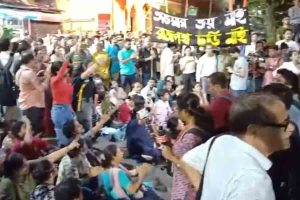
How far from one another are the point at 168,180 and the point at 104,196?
270 centimetres

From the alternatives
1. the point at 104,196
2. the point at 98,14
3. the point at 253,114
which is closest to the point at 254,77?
the point at 104,196

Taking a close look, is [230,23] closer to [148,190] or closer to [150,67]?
[150,67]

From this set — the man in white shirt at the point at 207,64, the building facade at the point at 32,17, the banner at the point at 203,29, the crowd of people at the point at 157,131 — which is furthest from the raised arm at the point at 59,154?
the building facade at the point at 32,17

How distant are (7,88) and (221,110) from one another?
4.26 metres

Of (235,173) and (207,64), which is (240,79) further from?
(235,173)

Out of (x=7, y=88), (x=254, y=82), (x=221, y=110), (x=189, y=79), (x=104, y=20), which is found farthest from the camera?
(x=104, y=20)

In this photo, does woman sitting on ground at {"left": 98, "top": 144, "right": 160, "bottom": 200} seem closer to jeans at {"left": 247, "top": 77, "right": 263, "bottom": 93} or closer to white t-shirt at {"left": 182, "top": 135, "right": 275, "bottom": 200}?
white t-shirt at {"left": 182, "top": 135, "right": 275, "bottom": 200}

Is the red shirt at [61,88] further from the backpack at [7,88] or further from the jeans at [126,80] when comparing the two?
the jeans at [126,80]

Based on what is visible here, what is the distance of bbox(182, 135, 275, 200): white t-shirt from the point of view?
7.13 feet

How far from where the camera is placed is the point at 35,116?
8.02 m

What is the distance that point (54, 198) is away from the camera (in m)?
4.70

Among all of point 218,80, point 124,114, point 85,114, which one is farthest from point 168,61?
point 218,80

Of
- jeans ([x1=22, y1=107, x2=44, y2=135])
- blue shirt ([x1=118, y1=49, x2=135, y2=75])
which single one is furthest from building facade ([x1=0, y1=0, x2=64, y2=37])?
jeans ([x1=22, y1=107, x2=44, y2=135])

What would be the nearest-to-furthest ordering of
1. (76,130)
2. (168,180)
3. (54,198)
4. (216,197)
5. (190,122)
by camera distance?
(216,197)
(190,122)
(54,198)
(76,130)
(168,180)
